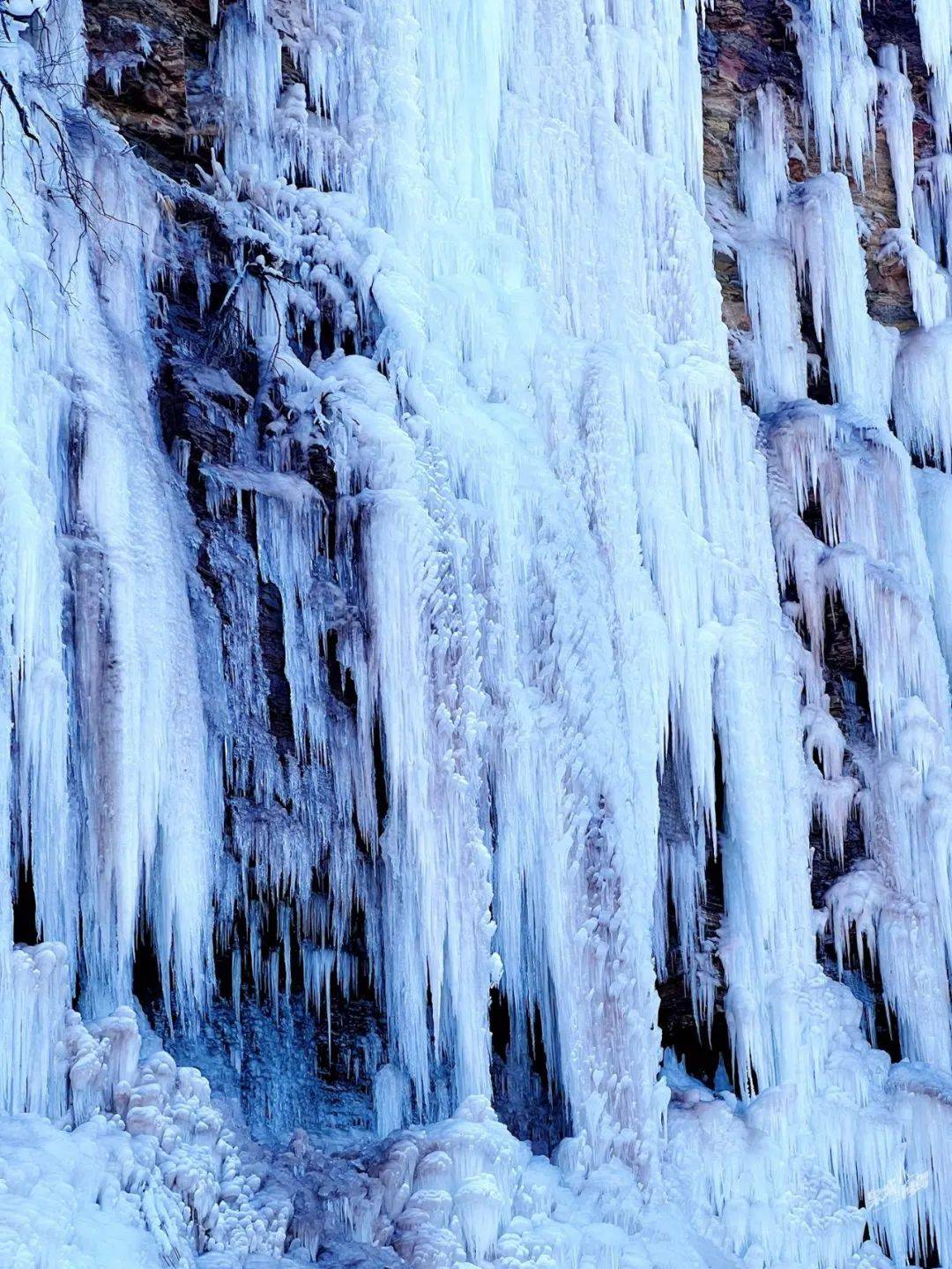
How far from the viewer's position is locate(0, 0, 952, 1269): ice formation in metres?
7.91

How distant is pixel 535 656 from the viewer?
9.63 metres

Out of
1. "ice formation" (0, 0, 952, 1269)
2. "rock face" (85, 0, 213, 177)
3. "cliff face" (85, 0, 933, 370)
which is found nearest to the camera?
"ice formation" (0, 0, 952, 1269)

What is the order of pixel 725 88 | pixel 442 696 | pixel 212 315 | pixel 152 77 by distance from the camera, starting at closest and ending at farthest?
pixel 442 696
pixel 212 315
pixel 152 77
pixel 725 88

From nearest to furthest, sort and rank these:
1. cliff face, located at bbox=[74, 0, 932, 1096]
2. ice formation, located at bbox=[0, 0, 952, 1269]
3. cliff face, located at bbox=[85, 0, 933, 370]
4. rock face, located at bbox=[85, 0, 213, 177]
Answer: ice formation, located at bbox=[0, 0, 952, 1269] → cliff face, located at bbox=[74, 0, 932, 1096] → rock face, located at bbox=[85, 0, 213, 177] → cliff face, located at bbox=[85, 0, 933, 370]

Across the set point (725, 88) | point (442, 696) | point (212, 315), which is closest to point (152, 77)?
point (212, 315)

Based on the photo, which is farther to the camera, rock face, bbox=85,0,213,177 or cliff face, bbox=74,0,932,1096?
rock face, bbox=85,0,213,177

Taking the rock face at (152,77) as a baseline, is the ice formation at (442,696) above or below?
below

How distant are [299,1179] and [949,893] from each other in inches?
185

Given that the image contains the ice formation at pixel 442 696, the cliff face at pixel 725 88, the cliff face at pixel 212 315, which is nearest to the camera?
the ice formation at pixel 442 696

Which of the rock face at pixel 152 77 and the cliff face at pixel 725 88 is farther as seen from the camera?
the cliff face at pixel 725 88

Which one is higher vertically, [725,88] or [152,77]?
[725,88]

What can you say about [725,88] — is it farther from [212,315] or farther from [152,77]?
[212,315]

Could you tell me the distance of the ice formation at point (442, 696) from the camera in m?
7.91

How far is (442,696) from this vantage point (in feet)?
30.0
